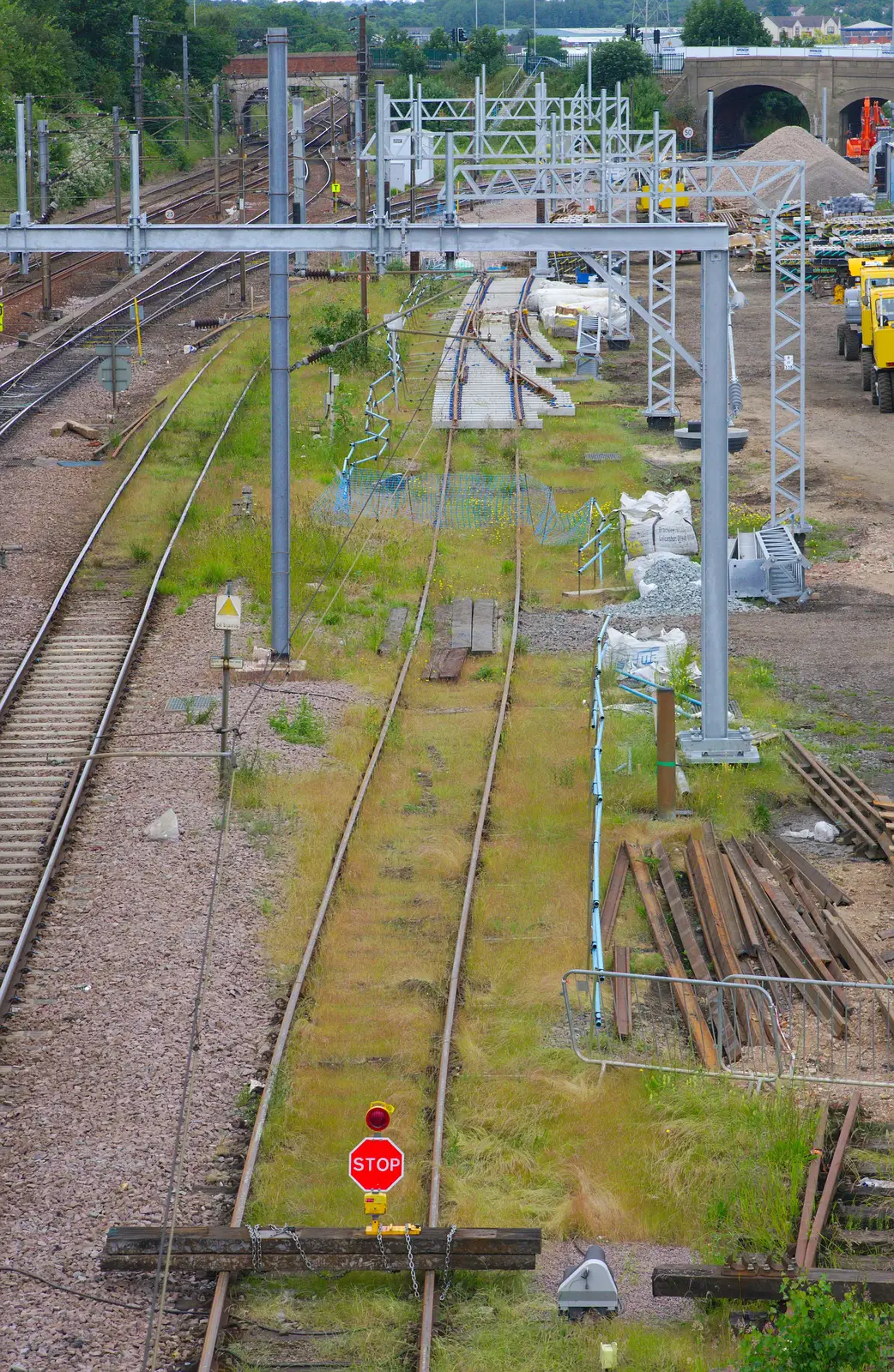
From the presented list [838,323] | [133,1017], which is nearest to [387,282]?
[838,323]

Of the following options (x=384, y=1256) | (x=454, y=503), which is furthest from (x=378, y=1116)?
(x=454, y=503)

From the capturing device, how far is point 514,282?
59.6 metres

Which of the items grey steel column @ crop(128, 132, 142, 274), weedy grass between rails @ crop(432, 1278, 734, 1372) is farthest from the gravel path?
grey steel column @ crop(128, 132, 142, 274)

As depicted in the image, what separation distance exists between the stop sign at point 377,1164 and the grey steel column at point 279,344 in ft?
36.0

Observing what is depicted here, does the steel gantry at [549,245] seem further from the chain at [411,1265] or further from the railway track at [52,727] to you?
the chain at [411,1265]

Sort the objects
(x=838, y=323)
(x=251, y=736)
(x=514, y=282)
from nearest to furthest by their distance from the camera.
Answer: (x=251, y=736) < (x=838, y=323) < (x=514, y=282)

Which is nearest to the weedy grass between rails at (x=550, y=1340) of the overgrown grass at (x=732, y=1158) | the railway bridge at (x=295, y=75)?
the overgrown grass at (x=732, y=1158)

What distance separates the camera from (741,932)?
13.5 metres

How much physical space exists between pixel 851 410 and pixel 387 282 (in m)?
20.4

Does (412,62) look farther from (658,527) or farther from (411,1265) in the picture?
(411,1265)

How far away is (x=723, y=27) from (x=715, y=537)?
11345 cm

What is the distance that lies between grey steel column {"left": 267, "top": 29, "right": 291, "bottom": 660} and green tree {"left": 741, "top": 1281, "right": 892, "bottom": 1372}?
502 inches

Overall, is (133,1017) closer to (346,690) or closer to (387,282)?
(346,690)

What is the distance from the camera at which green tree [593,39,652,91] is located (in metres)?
97.5
